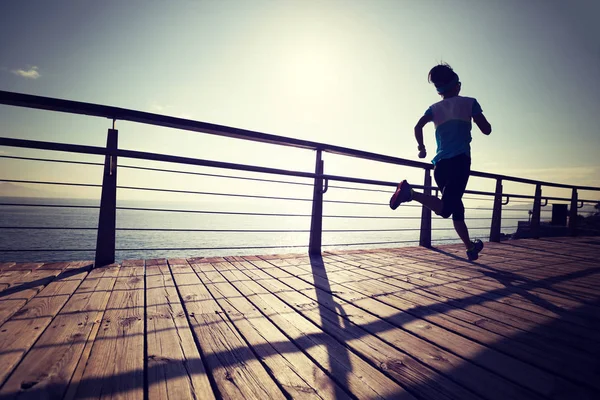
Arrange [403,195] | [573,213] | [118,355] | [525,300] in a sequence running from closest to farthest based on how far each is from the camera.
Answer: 1. [118,355]
2. [525,300]
3. [403,195]
4. [573,213]

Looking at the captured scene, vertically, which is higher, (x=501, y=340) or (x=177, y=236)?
(x=501, y=340)

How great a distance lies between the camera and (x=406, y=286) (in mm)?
1938

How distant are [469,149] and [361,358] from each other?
2279 mm

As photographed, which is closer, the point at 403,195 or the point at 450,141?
the point at 450,141

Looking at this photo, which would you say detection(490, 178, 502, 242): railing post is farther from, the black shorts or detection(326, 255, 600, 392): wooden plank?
detection(326, 255, 600, 392): wooden plank

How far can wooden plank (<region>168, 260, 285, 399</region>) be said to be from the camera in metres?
0.81

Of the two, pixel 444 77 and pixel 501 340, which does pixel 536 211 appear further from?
pixel 501 340

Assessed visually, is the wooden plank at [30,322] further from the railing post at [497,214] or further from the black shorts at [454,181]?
the railing post at [497,214]

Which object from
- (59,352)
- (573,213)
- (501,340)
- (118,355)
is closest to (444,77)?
(501,340)

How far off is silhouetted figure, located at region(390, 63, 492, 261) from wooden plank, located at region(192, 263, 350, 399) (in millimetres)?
1804

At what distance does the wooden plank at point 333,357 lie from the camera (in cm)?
83

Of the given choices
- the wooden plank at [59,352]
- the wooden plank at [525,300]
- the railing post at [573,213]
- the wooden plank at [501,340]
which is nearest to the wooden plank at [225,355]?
the wooden plank at [59,352]

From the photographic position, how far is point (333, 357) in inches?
39.6

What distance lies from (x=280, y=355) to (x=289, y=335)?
6.5 inches
